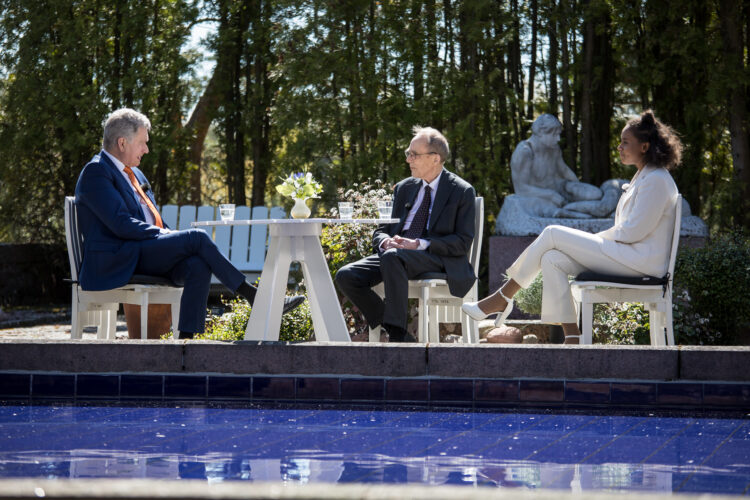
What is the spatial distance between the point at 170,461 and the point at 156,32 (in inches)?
356

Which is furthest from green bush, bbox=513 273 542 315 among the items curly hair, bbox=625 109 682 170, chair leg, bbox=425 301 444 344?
curly hair, bbox=625 109 682 170

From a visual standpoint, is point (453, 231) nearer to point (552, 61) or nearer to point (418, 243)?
point (418, 243)

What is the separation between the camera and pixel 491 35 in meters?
10.1

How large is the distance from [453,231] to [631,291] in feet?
3.37

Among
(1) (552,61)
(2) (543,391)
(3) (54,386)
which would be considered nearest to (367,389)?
(2) (543,391)

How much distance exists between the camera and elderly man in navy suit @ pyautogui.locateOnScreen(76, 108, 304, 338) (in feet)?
16.6

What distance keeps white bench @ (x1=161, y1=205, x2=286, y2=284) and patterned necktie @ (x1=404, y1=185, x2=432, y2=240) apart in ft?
10.6

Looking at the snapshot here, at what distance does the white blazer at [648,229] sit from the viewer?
16.2ft

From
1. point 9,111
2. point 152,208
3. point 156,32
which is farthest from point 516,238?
point 9,111

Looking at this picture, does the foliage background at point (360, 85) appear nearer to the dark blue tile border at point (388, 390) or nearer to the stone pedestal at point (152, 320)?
the stone pedestal at point (152, 320)

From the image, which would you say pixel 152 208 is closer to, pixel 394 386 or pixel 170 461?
pixel 394 386

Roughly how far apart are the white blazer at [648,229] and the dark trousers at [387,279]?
38.5 inches

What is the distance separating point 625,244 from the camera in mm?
5008

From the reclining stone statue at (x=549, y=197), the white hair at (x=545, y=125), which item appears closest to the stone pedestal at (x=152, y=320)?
the reclining stone statue at (x=549, y=197)
